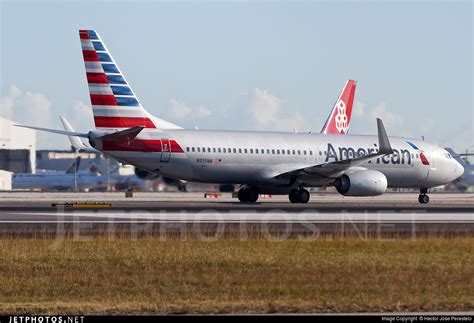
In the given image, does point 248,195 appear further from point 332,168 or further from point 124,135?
point 124,135

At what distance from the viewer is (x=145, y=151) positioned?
53062 mm

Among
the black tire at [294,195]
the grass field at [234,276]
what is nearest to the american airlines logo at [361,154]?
the black tire at [294,195]

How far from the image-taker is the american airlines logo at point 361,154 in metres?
60.2

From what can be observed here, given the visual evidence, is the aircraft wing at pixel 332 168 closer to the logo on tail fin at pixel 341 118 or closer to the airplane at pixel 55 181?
the logo on tail fin at pixel 341 118

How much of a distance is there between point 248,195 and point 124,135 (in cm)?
1080

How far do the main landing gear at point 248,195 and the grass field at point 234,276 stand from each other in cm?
3058

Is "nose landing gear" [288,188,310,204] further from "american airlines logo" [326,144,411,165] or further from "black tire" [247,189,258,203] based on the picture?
"american airlines logo" [326,144,411,165]

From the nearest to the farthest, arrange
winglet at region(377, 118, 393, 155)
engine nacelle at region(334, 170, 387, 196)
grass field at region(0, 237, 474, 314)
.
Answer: grass field at region(0, 237, 474, 314) < winglet at region(377, 118, 393, 155) < engine nacelle at region(334, 170, 387, 196)

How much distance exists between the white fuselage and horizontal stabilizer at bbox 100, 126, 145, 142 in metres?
0.86

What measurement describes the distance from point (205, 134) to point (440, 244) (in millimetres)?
29303

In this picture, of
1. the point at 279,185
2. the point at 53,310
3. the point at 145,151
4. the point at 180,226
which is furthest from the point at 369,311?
the point at 279,185

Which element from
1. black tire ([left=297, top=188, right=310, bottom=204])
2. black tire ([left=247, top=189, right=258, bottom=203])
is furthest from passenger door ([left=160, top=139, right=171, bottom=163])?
black tire ([left=297, top=188, right=310, bottom=204])

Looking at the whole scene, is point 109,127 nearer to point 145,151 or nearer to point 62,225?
point 145,151

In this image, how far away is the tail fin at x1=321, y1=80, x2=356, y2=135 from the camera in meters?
74.8
